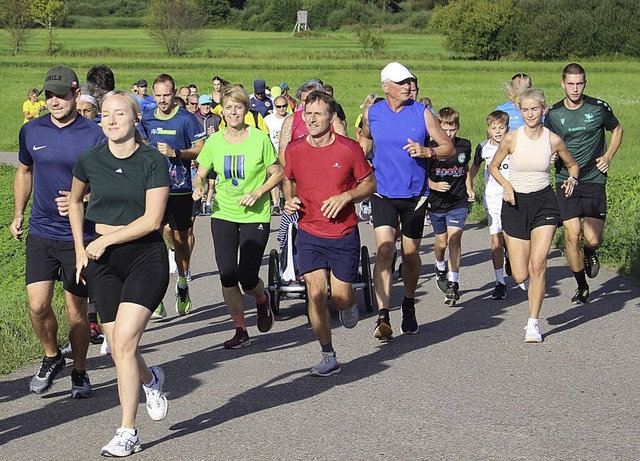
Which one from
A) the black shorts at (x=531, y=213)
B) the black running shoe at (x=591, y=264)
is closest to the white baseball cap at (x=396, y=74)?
the black shorts at (x=531, y=213)

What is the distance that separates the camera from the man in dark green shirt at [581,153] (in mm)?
11375

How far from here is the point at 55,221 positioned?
25.9 feet

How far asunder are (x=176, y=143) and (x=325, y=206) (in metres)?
2.70

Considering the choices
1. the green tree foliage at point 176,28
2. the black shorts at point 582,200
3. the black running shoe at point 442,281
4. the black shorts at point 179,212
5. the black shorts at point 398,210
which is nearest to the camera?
the black shorts at point 398,210

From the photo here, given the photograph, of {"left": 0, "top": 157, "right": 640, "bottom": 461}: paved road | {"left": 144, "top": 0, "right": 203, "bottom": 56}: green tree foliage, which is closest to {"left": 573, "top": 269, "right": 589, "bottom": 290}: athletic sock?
{"left": 0, "top": 157, "right": 640, "bottom": 461}: paved road

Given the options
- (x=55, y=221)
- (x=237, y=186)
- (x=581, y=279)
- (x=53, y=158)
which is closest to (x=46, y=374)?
(x=55, y=221)

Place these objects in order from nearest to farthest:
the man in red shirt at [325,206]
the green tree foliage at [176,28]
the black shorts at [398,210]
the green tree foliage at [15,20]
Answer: the man in red shirt at [325,206], the black shorts at [398,210], the green tree foliage at [15,20], the green tree foliage at [176,28]

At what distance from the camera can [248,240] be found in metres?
9.39

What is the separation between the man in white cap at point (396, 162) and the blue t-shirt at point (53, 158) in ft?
8.39

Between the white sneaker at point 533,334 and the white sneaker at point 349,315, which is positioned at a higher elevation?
the white sneaker at point 349,315

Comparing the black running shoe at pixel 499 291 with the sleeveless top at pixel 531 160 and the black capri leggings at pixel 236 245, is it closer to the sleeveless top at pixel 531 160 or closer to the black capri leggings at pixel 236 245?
the sleeveless top at pixel 531 160

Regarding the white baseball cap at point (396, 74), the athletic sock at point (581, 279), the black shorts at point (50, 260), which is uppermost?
the white baseball cap at point (396, 74)

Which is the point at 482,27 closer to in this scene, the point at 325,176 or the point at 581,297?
the point at 581,297

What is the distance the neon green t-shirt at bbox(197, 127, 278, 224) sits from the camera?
369 inches
